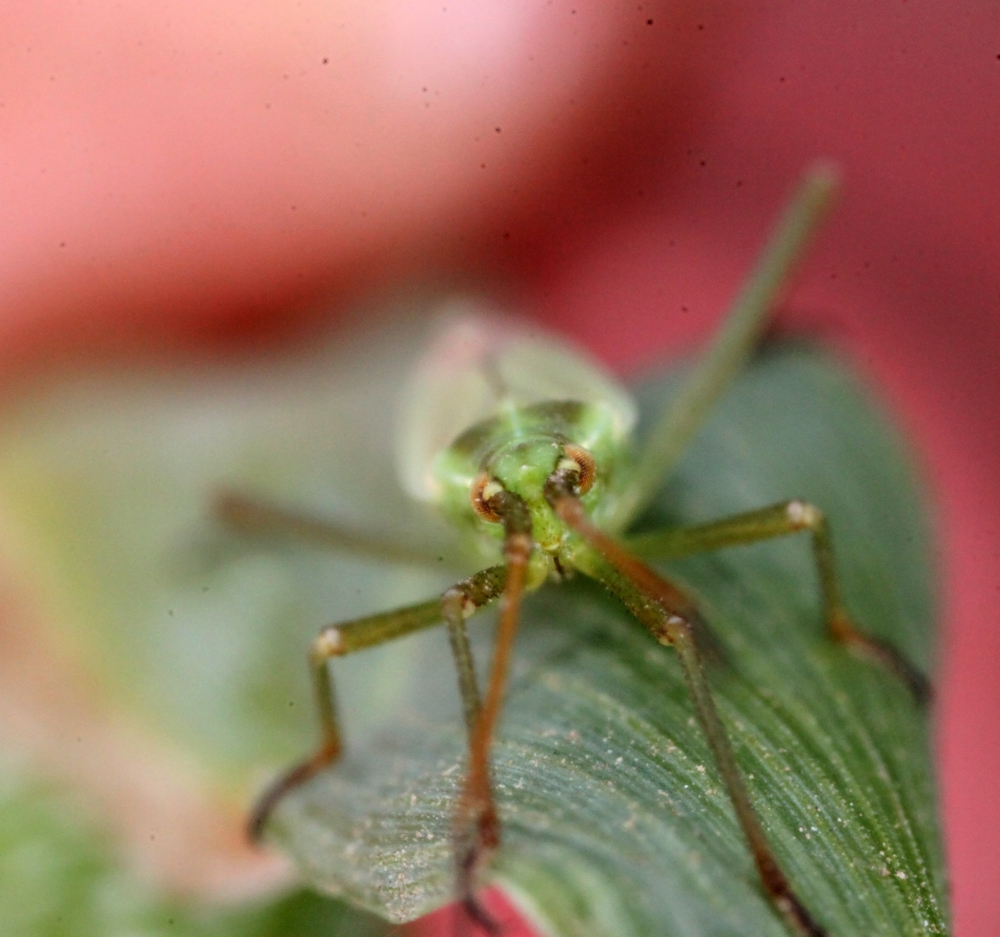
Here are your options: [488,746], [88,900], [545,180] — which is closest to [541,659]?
[488,746]

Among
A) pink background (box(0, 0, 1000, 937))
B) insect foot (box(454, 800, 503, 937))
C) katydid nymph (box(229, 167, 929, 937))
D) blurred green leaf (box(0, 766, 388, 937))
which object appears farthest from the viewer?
pink background (box(0, 0, 1000, 937))

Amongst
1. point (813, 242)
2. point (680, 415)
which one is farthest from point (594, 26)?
point (680, 415)

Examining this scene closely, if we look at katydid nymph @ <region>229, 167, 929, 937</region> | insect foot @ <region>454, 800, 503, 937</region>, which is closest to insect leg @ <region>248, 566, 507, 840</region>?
katydid nymph @ <region>229, 167, 929, 937</region>

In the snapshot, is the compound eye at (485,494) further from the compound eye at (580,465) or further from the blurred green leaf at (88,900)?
the blurred green leaf at (88,900)

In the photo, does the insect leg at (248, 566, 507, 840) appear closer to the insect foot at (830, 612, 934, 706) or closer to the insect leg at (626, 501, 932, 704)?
the insect leg at (626, 501, 932, 704)

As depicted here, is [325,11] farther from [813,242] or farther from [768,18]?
[813,242]
